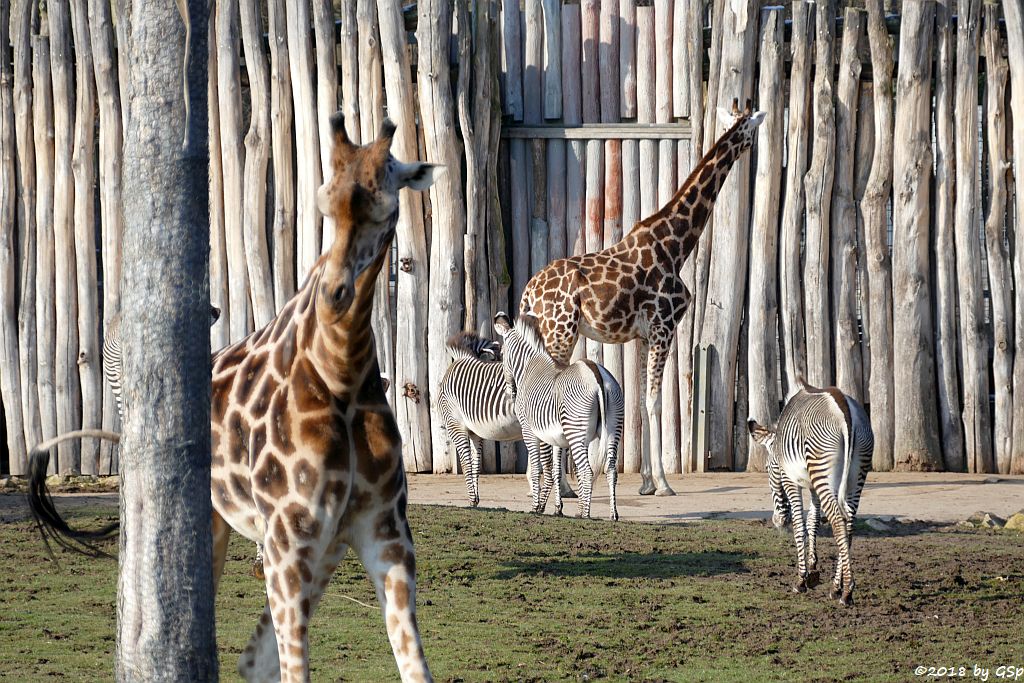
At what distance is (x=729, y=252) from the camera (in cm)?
1195

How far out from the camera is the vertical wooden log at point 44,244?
12344 millimetres

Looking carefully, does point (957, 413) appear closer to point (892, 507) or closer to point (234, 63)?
point (892, 507)

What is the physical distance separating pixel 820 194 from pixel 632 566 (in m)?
5.24

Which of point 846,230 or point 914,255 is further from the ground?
point 846,230

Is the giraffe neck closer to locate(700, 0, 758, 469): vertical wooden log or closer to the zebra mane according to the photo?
locate(700, 0, 758, 469): vertical wooden log

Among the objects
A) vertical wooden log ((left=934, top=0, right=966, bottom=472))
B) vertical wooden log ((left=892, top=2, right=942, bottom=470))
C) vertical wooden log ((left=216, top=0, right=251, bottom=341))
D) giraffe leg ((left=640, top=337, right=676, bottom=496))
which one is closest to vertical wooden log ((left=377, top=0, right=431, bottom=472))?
vertical wooden log ((left=216, top=0, right=251, bottom=341))

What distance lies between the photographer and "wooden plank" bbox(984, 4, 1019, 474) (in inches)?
460

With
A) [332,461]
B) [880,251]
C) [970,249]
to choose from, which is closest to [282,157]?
[880,251]

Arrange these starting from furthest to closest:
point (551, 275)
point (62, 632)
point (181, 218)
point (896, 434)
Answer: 1. point (896, 434)
2. point (551, 275)
3. point (62, 632)
4. point (181, 218)

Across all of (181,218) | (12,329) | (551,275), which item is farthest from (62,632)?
(12,329)

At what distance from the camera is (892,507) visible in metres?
9.84

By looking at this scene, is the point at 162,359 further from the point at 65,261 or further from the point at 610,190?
the point at 65,261

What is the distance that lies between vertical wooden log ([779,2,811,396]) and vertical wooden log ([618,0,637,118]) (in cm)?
138

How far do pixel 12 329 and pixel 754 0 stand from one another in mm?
7123
